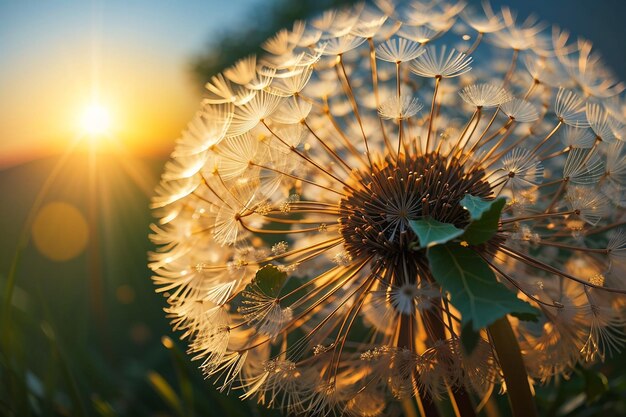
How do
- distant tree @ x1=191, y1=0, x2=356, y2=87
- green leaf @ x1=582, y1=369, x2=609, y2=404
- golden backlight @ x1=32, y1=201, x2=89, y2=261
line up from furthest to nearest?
A: 1. distant tree @ x1=191, y1=0, x2=356, y2=87
2. golden backlight @ x1=32, y1=201, x2=89, y2=261
3. green leaf @ x1=582, y1=369, x2=609, y2=404

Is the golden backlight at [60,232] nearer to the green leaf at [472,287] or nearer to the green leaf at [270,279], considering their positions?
the green leaf at [270,279]

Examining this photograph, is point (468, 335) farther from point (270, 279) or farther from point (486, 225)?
point (270, 279)

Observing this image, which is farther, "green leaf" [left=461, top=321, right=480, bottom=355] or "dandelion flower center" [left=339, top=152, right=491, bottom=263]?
"dandelion flower center" [left=339, top=152, right=491, bottom=263]

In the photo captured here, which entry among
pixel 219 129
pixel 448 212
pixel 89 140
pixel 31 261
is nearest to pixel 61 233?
pixel 31 261

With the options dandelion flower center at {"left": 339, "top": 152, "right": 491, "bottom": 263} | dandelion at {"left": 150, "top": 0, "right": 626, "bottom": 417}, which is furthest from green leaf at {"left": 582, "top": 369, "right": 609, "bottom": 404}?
dandelion flower center at {"left": 339, "top": 152, "right": 491, "bottom": 263}

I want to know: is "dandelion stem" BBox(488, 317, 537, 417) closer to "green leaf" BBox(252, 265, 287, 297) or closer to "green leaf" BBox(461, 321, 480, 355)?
"green leaf" BBox(461, 321, 480, 355)

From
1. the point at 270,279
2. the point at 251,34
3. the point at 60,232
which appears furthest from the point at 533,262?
the point at 251,34

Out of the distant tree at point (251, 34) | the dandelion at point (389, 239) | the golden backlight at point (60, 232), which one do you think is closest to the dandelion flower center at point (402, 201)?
the dandelion at point (389, 239)
